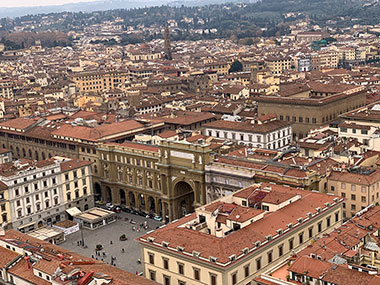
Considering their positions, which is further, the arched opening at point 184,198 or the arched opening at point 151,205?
the arched opening at point 151,205

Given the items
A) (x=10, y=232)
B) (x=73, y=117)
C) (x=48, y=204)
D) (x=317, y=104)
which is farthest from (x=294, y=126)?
(x=10, y=232)

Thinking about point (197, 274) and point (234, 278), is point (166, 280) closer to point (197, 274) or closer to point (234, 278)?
point (197, 274)

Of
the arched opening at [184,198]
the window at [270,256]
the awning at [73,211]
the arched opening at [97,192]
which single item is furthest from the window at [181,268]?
the arched opening at [97,192]

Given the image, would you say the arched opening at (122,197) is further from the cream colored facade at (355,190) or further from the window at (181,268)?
the window at (181,268)

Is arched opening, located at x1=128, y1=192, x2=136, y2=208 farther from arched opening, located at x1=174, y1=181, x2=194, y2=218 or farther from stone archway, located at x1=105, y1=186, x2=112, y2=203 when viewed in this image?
arched opening, located at x1=174, y1=181, x2=194, y2=218

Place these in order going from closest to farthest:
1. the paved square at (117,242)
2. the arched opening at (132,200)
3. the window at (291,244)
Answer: the window at (291,244) < the paved square at (117,242) < the arched opening at (132,200)

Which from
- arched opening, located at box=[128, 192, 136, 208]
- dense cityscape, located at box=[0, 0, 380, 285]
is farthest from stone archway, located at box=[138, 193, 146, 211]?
arched opening, located at box=[128, 192, 136, 208]
